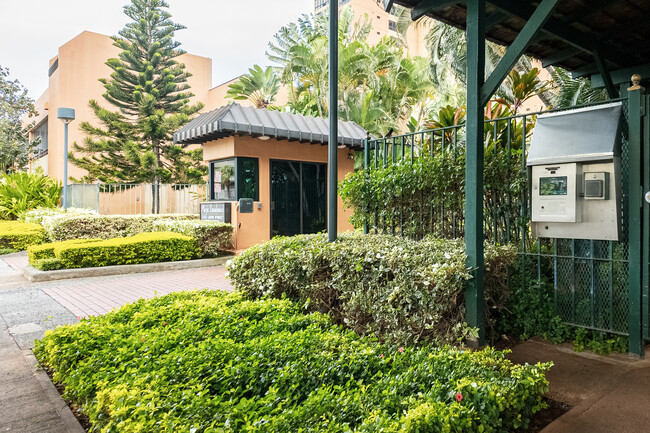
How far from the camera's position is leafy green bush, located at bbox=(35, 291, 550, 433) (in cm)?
236

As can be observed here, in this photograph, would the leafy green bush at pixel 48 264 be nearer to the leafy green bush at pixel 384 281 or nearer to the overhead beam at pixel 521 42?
the leafy green bush at pixel 384 281

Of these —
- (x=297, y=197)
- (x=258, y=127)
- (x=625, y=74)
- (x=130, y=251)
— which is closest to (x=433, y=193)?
(x=625, y=74)

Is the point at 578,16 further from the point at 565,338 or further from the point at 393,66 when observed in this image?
the point at 393,66

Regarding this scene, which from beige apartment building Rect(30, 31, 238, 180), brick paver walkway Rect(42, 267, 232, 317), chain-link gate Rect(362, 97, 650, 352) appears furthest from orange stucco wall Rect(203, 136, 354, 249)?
beige apartment building Rect(30, 31, 238, 180)

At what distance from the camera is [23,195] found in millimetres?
17156

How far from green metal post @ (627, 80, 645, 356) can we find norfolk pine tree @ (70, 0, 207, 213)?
19.3m

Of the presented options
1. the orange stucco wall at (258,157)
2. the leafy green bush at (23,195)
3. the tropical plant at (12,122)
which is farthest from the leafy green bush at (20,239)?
the tropical plant at (12,122)

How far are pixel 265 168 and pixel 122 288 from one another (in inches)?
203

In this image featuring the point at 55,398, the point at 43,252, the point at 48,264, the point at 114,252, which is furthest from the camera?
the point at 114,252

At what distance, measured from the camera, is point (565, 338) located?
4.26m

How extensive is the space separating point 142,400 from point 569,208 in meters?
3.86

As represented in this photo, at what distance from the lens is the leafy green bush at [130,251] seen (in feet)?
29.8

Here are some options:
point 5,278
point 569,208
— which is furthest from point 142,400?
point 5,278

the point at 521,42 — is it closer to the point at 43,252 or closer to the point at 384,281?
the point at 384,281
